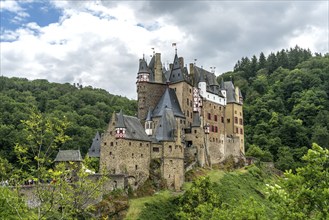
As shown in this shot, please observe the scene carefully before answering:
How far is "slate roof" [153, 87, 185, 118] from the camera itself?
64.4m

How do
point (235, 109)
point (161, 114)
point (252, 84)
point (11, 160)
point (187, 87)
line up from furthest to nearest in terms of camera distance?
1. point (252, 84)
2. point (11, 160)
3. point (235, 109)
4. point (187, 87)
5. point (161, 114)

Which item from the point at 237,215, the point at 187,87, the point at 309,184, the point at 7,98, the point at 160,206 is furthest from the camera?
the point at 7,98

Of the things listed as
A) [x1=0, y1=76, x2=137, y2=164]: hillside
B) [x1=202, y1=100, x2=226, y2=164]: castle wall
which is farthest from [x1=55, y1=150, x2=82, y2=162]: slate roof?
[x1=0, y1=76, x2=137, y2=164]: hillside

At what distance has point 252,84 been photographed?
436 ft

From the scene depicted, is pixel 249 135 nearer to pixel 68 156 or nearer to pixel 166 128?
pixel 166 128

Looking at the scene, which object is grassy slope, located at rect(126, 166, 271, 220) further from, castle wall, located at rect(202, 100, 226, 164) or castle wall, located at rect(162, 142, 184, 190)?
castle wall, located at rect(202, 100, 226, 164)

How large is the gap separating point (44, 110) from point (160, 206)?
71.7m

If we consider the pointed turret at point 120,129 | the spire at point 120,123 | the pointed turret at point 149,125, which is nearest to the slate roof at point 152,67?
the pointed turret at point 149,125

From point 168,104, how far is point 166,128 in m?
5.93

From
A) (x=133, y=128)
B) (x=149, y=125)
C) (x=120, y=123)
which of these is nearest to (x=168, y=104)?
(x=149, y=125)

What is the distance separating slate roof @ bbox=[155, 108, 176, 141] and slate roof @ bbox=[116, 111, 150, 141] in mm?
2080

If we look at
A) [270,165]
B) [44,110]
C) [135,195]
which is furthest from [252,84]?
[135,195]

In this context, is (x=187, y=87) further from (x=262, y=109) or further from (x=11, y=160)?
(x=262, y=109)

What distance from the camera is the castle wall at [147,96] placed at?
65.8 m
